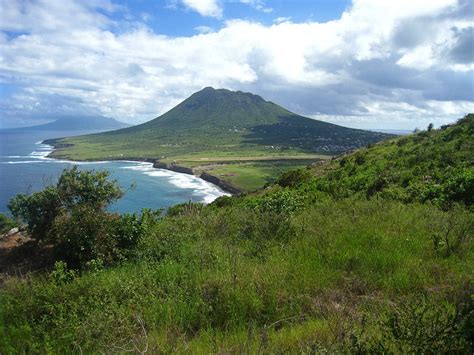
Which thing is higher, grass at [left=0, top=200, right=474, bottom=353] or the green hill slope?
the green hill slope

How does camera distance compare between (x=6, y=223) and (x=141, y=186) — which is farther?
(x=141, y=186)

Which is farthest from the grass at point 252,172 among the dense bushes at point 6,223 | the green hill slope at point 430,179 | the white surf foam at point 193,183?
the green hill slope at point 430,179

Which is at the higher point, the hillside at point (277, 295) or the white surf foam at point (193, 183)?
the hillside at point (277, 295)

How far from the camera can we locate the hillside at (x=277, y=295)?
12.5 feet

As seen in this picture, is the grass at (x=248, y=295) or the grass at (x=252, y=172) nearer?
the grass at (x=248, y=295)

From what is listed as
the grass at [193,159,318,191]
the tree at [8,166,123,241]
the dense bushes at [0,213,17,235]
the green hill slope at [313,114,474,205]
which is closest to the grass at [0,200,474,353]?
the green hill slope at [313,114,474,205]

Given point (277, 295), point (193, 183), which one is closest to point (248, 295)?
point (277, 295)

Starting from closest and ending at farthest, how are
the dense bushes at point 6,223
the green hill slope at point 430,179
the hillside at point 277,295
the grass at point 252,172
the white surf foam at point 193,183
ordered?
the hillside at point 277,295 → the green hill slope at point 430,179 → the dense bushes at point 6,223 → the white surf foam at point 193,183 → the grass at point 252,172

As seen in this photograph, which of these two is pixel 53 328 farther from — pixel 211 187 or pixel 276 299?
pixel 211 187

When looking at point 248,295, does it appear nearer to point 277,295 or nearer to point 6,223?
point 277,295

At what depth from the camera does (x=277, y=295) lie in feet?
16.8

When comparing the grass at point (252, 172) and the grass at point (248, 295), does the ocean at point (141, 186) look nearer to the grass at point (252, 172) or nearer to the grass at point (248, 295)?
the grass at point (252, 172)

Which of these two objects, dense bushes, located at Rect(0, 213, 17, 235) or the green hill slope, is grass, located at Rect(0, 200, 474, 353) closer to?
the green hill slope

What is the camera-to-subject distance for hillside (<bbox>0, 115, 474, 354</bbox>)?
3795mm
